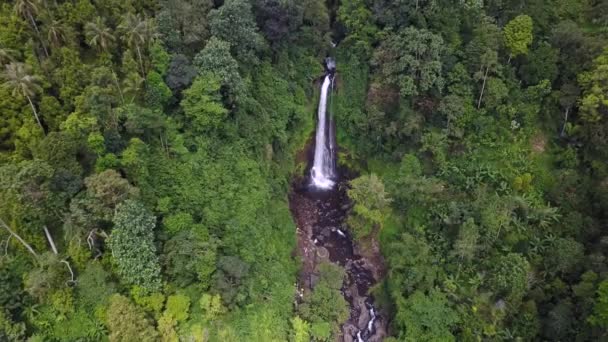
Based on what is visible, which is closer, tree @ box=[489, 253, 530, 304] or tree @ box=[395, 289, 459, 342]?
tree @ box=[489, 253, 530, 304]

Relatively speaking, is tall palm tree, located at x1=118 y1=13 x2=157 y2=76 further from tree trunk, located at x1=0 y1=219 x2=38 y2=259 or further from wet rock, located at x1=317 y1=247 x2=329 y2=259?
wet rock, located at x1=317 y1=247 x2=329 y2=259

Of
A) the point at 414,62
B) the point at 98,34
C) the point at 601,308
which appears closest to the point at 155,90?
the point at 98,34

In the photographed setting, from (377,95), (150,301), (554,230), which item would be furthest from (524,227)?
(150,301)

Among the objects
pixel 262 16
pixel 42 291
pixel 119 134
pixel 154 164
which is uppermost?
pixel 262 16

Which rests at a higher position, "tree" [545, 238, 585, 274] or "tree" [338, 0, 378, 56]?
"tree" [338, 0, 378, 56]

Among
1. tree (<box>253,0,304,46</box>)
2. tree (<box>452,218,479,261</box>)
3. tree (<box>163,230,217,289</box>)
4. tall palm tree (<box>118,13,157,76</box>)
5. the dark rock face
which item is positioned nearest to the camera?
tree (<box>163,230,217,289</box>)

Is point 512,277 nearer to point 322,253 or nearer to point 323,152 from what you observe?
point 322,253

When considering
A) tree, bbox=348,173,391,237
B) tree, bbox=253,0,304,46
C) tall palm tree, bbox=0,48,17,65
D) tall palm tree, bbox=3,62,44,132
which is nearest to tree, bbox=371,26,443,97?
tree, bbox=348,173,391,237

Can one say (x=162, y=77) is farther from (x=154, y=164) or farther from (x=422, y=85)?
(x=422, y=85)
